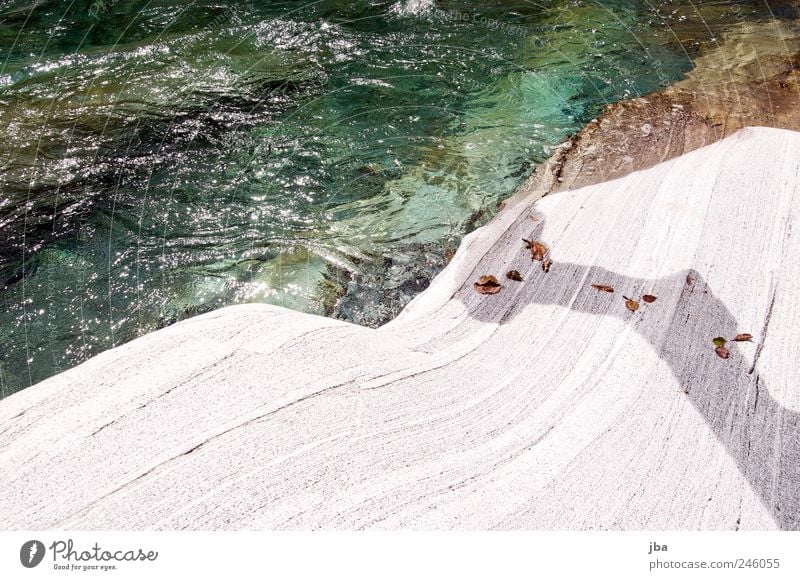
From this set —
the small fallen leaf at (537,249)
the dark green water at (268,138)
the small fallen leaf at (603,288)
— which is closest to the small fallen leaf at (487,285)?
the small fallen leaf at (537,249)

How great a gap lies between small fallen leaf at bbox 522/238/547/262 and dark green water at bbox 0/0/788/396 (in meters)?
0.78

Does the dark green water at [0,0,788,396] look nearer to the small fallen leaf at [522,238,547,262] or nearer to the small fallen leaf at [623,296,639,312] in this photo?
the small fallen leaf at [522,238,547,262]

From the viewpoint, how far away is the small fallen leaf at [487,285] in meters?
3.76

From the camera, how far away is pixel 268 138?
19.8 ft

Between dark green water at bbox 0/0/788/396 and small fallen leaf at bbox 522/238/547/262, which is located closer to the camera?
small fallen leaf at bbox 522/238/547/262

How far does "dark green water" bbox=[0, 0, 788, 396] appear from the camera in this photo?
4.46 m

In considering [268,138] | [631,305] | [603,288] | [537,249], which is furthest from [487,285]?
[268,138]

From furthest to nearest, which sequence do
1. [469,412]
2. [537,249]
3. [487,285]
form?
[537,249]
[487,285]
[469,412]

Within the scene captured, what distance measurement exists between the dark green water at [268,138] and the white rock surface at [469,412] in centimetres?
121

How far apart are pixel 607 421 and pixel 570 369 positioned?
379 mm

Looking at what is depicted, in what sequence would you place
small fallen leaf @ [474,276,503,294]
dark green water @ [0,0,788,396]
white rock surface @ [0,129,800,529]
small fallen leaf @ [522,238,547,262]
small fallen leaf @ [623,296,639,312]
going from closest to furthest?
1. white rock surface @ [0,129,800,529]
2. small fallen leaf @ [623,296,639,312]
3. small fallen leaf @ [474,276,503,294]
4. small fallen leaf @ [522,238,547,262]
5. dark green water @ [0,0,788,396]

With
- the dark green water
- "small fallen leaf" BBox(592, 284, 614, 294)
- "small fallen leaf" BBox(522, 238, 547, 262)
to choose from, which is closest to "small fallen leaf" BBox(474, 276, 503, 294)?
"small fallen leaf" BBox(522, 238, 547, 262)

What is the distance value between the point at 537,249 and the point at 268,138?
3.34m

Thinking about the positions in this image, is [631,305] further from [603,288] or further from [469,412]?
[469,412]
